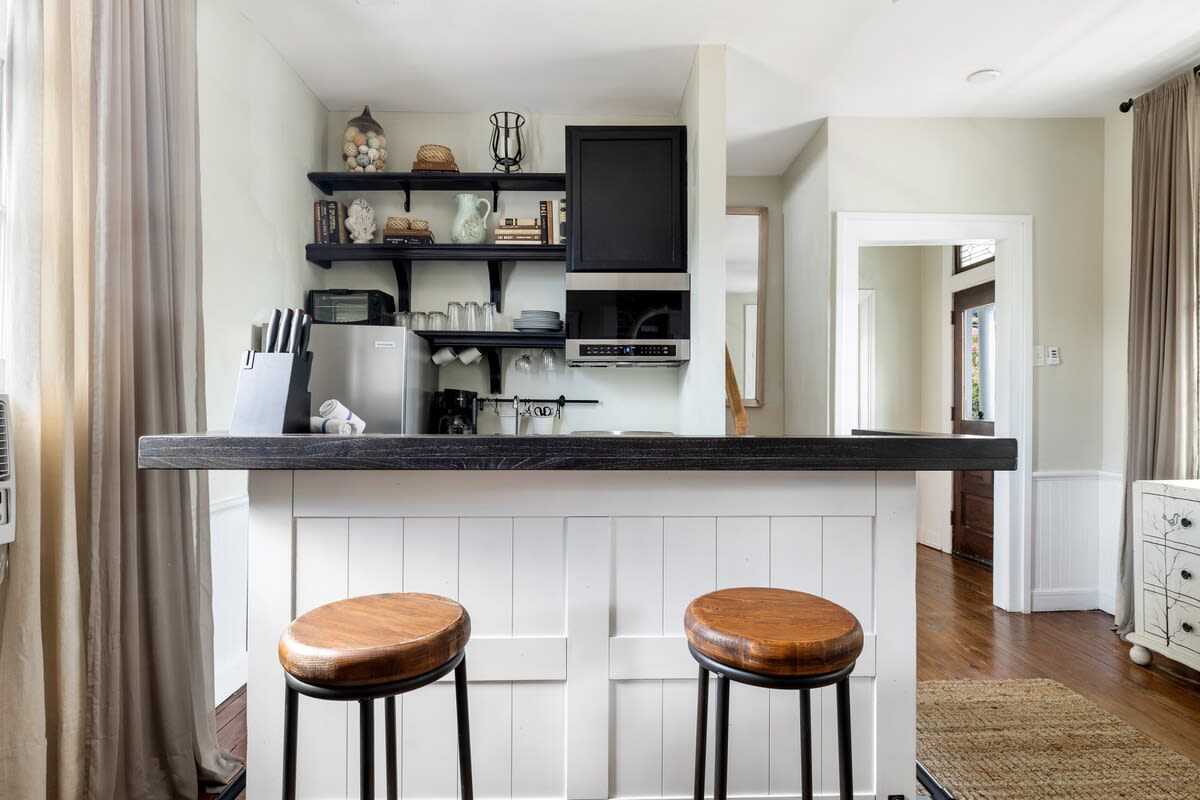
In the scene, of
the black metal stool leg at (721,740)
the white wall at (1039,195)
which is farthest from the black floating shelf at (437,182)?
the black metal stool leg at (721,740)

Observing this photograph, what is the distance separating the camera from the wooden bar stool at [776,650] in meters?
0.98

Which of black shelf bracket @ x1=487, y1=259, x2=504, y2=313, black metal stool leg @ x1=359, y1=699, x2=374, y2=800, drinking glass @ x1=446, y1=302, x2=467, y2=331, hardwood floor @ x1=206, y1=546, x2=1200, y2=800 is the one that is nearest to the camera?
black metal stool leg @ x1=359, y1=699, x2=374, y2=800

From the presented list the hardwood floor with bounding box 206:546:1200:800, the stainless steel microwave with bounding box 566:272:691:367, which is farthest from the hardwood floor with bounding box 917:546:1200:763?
the stainless steel microwave with bounding box 566:272:691:367

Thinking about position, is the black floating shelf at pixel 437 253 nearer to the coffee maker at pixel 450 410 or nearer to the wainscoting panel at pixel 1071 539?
the coffee maker at pixel 450 410

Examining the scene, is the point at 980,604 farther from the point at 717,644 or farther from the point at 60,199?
the point at 60,199

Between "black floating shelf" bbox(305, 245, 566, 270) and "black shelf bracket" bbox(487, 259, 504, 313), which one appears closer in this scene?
"black floating shelf" bbox(305, 245, 566, 270)

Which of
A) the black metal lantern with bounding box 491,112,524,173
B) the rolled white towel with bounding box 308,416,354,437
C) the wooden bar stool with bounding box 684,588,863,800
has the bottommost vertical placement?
the wooden bar stool with bounding box 684,588,863,800

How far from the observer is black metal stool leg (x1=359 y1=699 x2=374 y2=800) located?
0.89 meters

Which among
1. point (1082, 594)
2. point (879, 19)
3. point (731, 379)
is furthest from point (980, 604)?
point (879, 19)

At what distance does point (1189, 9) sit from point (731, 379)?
8.00ft

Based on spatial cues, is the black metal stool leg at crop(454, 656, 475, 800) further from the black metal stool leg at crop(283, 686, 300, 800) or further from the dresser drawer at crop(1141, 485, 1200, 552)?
the dresser drawer at crop(1141, 485, 1200, 552)

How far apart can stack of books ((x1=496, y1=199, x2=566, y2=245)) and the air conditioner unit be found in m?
2.25

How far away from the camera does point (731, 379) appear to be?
3627 millimetres

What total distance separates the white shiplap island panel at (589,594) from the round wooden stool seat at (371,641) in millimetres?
289
